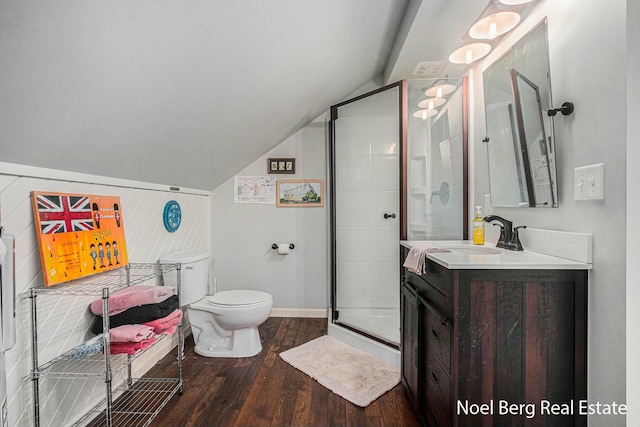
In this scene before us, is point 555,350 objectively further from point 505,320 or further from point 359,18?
point 359,18

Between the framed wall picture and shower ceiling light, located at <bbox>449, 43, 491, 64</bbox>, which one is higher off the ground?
shower ceiling light, located at <bbox>449, 43, 491, 64</bbox>

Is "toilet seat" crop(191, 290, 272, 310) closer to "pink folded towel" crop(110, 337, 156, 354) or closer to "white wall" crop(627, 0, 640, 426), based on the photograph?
"pink folded towel" crop(110, 337, 156, 354)

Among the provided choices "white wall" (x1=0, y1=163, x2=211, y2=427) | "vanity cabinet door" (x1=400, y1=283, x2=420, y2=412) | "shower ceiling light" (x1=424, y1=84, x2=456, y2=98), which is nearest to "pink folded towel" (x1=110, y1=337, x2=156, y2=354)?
"white wall" (x1=0, y1=163, x2=211, y2=427)

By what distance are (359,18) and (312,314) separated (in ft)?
8.25

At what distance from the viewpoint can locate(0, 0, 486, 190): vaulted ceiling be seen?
0.93 meters

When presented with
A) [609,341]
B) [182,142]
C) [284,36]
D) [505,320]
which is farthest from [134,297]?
[609,341]

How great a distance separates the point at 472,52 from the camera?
1677 mm

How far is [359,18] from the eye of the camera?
5.85 ft

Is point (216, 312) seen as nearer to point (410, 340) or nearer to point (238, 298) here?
point (238, 298)

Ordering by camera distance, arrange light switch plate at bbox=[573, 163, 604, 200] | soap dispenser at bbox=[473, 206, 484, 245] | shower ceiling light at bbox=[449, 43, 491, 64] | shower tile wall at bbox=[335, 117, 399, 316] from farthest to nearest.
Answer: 1. shower tile wall at bbox=[335, 117, 399, 316]
2. soap dispenser at bbox=[473, 206, 484, 245]
3. shower ceiling light at bbox=[449, 43, 491, 64]
4. light switch plate at bbox=[573, 163, 604, 200]

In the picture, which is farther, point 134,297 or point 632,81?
point 134,297

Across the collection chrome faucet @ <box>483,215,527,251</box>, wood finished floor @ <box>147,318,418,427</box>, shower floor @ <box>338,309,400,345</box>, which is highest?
chrome faucet @ <box>483,215,527,251</box>

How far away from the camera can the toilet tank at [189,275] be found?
216cm

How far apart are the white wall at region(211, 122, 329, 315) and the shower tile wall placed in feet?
1.00
